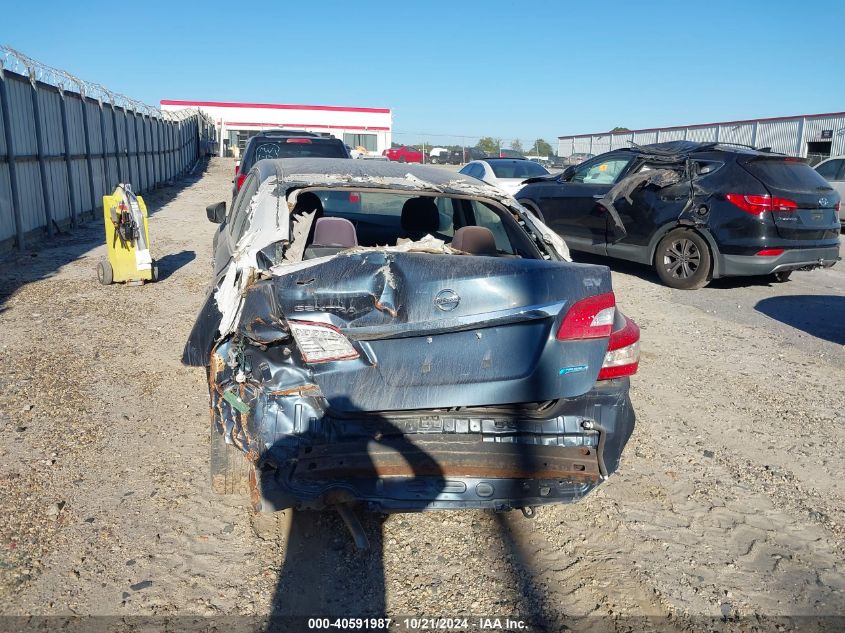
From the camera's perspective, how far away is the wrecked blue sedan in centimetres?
282

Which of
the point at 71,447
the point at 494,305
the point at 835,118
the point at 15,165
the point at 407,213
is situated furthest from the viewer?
the point at 835,118

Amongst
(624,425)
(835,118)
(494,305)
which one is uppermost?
(835,118)

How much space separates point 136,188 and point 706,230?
15.7 meters

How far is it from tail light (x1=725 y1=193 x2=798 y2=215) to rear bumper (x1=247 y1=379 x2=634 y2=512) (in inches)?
247

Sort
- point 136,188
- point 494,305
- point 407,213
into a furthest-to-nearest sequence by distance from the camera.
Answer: point 136,188 < point 407,213 < point 494,305

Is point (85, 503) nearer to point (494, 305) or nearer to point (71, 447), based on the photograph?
point (71, 447)

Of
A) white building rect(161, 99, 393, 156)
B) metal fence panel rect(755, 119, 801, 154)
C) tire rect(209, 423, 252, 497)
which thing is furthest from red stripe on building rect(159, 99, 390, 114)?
tire rect(209, 423, 252, 497)

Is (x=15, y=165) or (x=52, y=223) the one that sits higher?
(x=15, y=165)

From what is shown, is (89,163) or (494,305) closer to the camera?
(494,305)

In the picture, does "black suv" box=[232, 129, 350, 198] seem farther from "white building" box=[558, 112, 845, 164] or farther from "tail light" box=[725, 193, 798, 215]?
"white building" box=[558, 112, 845, 164]

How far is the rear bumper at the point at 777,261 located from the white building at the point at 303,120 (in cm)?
4686

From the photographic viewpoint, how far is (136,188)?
19375 millimetres

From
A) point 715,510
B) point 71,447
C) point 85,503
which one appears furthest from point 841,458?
point 71,447

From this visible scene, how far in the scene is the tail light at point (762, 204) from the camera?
827 cm
